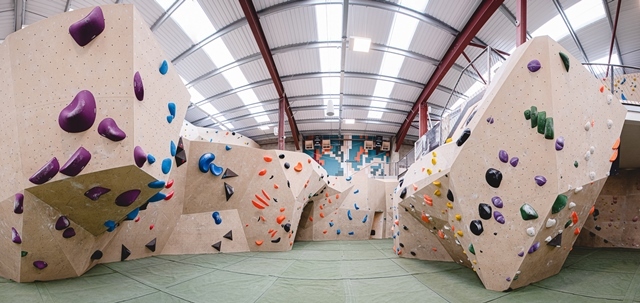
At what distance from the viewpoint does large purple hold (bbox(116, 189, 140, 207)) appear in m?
2.78

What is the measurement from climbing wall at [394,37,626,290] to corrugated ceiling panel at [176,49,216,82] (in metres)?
7.65

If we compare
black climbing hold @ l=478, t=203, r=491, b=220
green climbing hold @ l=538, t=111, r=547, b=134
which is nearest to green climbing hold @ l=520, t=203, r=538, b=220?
black climbing hold @ l=478, t=203, r=491, b=220

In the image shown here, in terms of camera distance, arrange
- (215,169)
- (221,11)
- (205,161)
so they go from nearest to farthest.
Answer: (205,161)
(215,169)
(221,11)

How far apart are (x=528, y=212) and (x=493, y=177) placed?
525 mm

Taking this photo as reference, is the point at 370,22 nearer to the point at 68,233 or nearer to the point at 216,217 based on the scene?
the point at 216,217

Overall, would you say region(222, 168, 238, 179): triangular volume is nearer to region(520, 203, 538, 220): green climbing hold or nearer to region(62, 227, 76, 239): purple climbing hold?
region(62, 227, 76, 239): purple climbing hold

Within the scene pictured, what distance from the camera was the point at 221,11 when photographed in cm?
612

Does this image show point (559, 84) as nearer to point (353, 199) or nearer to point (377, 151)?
point (353, 199)

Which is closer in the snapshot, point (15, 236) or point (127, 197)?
point (15, 236)

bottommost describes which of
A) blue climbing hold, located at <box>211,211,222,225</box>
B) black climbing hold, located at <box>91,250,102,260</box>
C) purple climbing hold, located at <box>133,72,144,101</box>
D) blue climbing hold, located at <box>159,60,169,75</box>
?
black climbing hold, located at <box>91,250,102,260</box>

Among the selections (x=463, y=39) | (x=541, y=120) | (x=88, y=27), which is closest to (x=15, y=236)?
(x=88, y=27)

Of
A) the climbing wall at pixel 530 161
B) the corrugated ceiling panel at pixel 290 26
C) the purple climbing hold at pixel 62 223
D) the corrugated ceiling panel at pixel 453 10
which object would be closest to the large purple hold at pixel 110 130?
the purple climbing hold at pixel 62 223

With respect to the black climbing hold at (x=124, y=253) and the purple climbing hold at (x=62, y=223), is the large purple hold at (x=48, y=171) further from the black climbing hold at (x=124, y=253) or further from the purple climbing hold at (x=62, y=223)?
the black climbing hold at (x=124, y=253)

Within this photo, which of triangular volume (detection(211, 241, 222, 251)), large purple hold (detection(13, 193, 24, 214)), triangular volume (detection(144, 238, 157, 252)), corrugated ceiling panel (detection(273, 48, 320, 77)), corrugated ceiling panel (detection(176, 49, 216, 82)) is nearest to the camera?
large purple hold (detection(13, 193, 24, 214))
